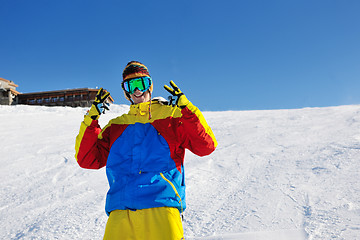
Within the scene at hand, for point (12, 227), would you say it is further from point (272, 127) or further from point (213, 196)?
point (272, 127)

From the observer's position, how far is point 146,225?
5.20 ft

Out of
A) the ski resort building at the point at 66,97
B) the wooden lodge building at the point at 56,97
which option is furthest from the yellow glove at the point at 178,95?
the ski resort building at the point at 66,97

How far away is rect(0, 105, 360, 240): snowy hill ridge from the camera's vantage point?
2.71 meters

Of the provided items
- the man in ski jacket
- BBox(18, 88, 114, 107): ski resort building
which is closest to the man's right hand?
the man in ski jacket

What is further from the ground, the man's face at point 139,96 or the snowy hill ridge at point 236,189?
the man's face at point 139,96

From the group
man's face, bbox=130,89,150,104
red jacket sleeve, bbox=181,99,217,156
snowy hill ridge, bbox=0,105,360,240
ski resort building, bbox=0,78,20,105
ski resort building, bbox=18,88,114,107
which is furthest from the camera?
ski resort building, bbox=0,78,20,105

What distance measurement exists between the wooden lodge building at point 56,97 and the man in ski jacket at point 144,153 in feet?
78.2

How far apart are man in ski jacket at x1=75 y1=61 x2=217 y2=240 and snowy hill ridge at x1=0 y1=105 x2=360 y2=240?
1167mm

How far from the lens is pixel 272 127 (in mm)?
7258

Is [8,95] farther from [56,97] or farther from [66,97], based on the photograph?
[66,97]

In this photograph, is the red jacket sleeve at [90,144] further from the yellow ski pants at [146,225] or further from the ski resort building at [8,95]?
the ski resort building at [8,95]

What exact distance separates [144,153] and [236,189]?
88.7 inches

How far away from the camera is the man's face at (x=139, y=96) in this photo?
2121 mm

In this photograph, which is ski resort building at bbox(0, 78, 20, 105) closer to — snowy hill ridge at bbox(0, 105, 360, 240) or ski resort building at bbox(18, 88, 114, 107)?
ski resort building at bbox(18, 88, 114, 107)
